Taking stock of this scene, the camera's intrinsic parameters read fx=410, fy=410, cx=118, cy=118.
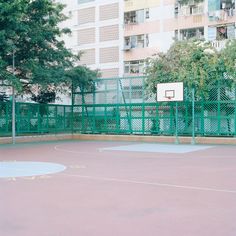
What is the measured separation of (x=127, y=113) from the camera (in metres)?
18.6

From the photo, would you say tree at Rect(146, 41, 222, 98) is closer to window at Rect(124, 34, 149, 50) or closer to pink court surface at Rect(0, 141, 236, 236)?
pink court surface at Rect(0, 141, 236, 236)

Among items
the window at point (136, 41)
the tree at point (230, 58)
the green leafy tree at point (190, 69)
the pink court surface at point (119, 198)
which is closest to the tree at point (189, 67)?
the green leafy tree at point (190, 69)

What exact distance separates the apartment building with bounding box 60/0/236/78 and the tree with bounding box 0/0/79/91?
12.7 meters

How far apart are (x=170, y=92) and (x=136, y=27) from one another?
17976mm

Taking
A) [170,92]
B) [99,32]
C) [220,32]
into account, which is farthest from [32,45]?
[99,32]

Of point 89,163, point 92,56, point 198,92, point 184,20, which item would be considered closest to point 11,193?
point 89,163

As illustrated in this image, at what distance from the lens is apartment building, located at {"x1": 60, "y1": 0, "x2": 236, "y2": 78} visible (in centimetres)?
2928

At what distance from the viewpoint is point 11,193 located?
630 centimetres

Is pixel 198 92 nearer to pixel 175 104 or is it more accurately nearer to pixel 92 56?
pixel 175 104

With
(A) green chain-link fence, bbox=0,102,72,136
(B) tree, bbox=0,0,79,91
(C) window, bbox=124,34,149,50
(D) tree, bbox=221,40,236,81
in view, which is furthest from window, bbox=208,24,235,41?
(A) green chain-link fence, bbox=0,102,72,136

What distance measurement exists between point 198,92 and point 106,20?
20.5m

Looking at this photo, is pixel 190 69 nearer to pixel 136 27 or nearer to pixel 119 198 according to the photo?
pixel 119 198

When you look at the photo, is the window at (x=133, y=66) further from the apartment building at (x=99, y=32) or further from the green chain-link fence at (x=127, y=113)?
the green chain-link fence at (x=127, y=113)

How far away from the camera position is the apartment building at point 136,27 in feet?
96.1
